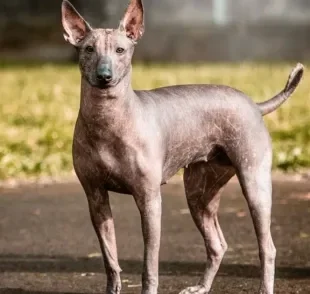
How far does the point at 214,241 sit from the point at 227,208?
2527 mm

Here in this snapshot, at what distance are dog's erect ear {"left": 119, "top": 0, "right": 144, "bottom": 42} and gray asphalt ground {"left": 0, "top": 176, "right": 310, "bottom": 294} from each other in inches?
Answer: 61.4

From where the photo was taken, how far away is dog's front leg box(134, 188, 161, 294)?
18.3 feet

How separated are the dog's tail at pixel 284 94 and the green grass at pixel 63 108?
12.7 feet

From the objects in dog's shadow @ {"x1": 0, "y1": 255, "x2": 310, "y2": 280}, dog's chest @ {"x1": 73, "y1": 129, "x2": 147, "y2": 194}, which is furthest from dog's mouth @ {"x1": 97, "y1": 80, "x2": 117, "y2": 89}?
dog's shadow @ {"x1": 0, "y1": 255, "x2": 310, "y2": 280}

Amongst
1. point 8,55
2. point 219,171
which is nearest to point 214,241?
point 219,171

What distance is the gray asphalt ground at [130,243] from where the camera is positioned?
21.4ft

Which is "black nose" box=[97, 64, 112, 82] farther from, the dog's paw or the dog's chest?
the dog's paw

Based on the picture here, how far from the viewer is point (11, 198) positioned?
9.27 metres

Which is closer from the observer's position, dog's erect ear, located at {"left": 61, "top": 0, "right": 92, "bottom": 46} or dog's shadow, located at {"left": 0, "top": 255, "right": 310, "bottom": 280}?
dog's erect ear, located at {"left": 61, "top": 0, "right": 92, "bottom": 46}

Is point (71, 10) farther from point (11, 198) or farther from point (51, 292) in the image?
point (11, 198)

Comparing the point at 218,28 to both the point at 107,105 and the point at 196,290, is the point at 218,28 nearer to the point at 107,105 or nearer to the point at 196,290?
the point at 196,290

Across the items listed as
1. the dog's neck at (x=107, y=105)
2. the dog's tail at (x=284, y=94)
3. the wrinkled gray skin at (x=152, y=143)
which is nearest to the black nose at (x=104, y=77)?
the wrinkled gray skin at (x=152, y=143)

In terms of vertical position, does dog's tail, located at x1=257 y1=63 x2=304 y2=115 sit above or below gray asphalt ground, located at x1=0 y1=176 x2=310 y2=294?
above

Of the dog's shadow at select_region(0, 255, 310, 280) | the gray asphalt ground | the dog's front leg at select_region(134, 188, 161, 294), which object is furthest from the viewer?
the dog's shadow at select_region(0, 255, 310, 280)
